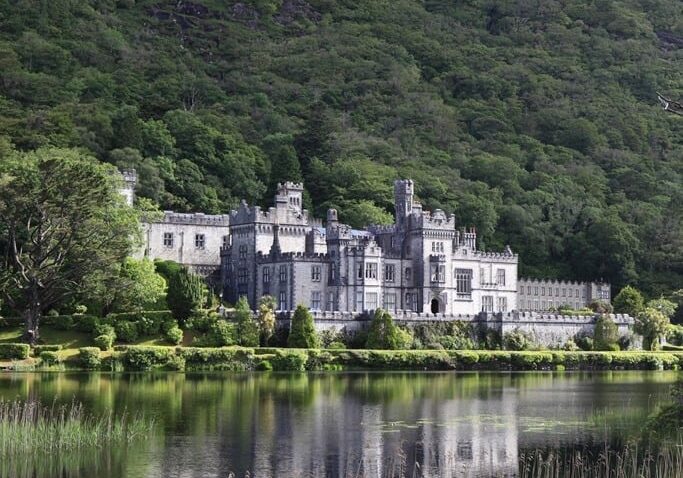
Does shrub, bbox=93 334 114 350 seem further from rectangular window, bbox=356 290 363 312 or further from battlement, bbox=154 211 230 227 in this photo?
battlement, bbox=154 211 230 227

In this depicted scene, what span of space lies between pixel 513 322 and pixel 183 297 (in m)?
21.8

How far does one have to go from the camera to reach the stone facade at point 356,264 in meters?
92.3

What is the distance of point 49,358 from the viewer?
73688mm

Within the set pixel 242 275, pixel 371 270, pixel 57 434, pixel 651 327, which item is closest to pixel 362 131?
pixel 242 275

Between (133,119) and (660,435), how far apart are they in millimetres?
89573

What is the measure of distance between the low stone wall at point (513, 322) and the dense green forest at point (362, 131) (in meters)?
28.8

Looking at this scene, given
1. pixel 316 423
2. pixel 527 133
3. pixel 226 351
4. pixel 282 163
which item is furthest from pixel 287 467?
pixel 527 133

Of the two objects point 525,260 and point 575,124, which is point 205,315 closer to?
point 525,260

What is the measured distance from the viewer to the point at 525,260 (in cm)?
12888

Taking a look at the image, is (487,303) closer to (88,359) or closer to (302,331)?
(302,331)

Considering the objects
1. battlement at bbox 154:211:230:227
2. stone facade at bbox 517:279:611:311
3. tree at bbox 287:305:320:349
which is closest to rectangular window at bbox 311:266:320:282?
tree at bbox 287:305:320:349

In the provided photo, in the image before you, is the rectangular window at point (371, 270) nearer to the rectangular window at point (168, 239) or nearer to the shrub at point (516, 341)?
the shrub at point (516, 341)

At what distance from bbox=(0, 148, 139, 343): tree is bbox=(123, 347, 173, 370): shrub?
20.3 ft

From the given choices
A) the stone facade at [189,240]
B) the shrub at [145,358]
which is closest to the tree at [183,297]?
the shrub at [145,358]
